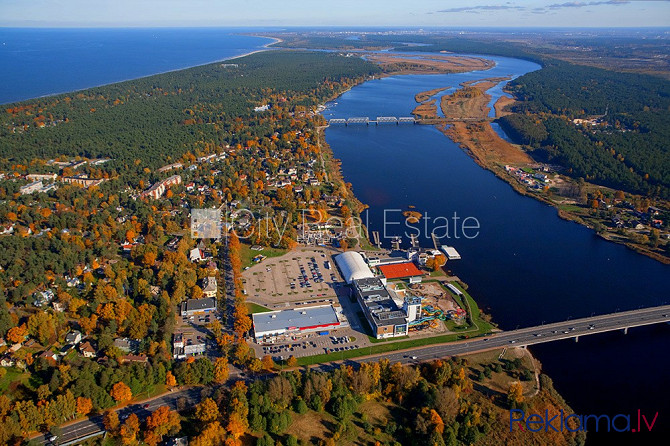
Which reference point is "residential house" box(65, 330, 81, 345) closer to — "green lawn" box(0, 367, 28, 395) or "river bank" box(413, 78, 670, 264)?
"green lawn" box(0, 367, 28, 395)

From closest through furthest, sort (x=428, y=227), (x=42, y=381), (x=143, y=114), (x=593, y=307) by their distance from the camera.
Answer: (x=42, y=381)
(x=593, y=307)
(x=428, y=227)
(x=143, y=114)

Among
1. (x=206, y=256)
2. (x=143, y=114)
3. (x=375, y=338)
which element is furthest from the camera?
(x=143, y=114)

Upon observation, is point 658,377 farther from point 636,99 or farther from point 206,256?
point 636,99

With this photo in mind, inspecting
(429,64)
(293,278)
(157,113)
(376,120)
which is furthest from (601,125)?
(429,64)

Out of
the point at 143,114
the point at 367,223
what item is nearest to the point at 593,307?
the point at 367,223

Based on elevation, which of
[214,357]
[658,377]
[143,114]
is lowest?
[658,377]

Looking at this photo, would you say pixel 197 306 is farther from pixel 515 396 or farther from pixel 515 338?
pixel 515 338

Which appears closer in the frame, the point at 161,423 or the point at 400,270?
the point at 161,423
